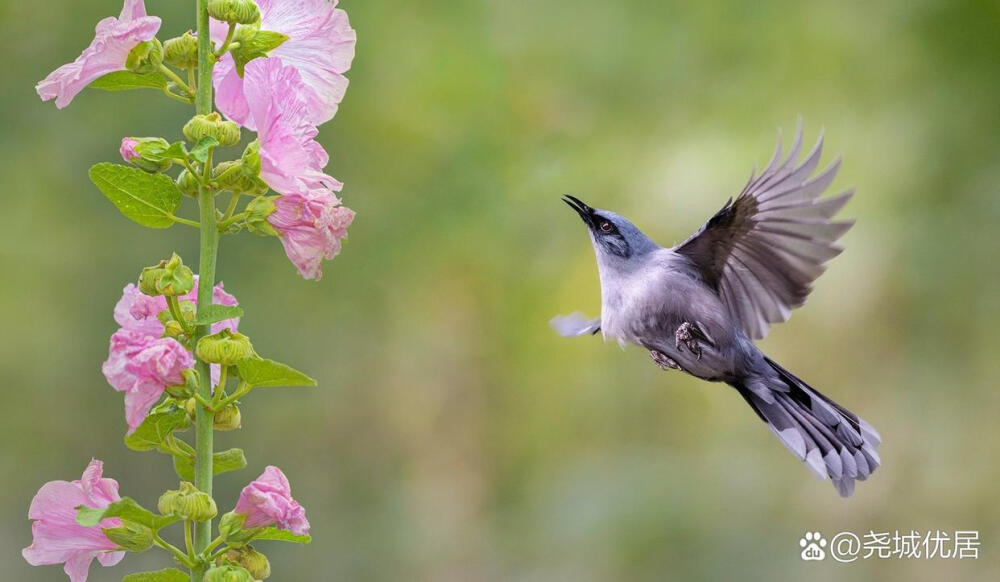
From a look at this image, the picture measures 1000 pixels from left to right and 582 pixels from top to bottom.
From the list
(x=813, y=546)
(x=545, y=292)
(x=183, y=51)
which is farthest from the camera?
(x=545, y=292)

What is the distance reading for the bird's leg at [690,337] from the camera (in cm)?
153

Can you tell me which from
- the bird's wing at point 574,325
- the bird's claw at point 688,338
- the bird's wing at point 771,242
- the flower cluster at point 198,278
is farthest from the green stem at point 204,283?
the bird's wing at point 574,325

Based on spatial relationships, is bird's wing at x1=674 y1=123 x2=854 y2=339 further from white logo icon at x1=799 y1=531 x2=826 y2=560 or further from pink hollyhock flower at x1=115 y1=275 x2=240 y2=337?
white logo icon at x1=799 y1=531 x2=826 y2=560

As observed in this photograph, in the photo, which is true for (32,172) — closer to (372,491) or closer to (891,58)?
(372,491)

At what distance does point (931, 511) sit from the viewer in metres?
3.47

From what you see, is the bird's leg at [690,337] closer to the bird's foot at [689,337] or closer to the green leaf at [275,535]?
the bird's foot at [689,337]

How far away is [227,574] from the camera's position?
781 mm

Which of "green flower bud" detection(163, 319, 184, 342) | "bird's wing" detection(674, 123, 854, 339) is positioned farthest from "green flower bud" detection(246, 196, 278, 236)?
"bird's wing" detection(674, 123, 854, 339)

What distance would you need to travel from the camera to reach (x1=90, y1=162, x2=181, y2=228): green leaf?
89 centimetres

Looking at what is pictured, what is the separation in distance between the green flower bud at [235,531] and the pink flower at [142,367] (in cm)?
11

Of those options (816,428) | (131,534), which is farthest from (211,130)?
(816,428)

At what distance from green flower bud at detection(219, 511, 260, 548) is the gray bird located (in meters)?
0.78

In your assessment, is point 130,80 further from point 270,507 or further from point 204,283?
point 270,507

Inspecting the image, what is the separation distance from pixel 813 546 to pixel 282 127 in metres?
2.81
